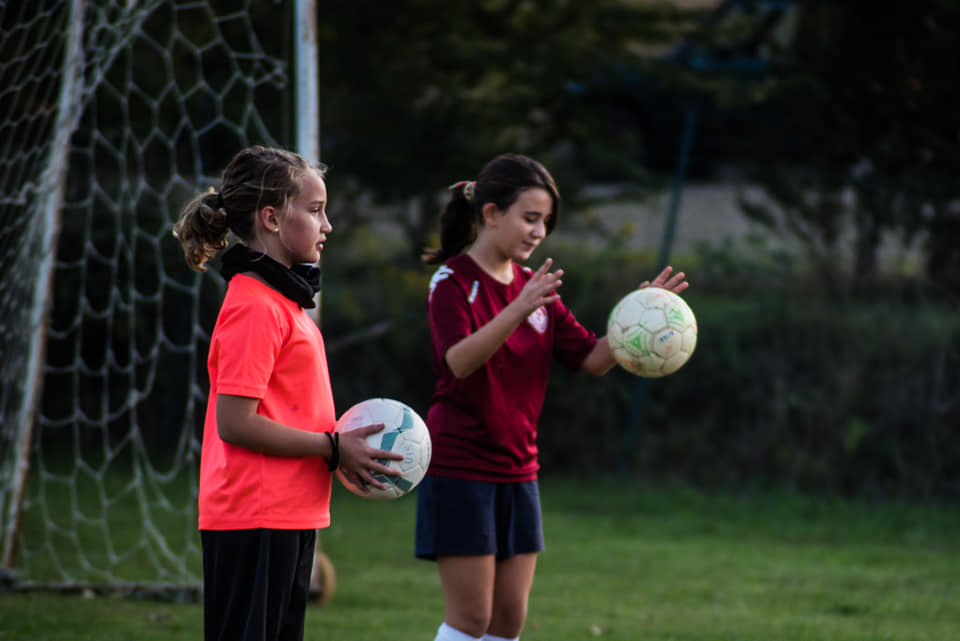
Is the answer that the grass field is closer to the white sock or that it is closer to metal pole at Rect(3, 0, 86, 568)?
metal pole at Rect(3, 0, 86, 568)

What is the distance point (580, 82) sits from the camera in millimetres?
9539

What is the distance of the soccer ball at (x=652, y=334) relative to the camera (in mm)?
3312

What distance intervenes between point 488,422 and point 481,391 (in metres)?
0.10

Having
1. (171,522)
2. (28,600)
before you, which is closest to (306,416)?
(28,600)

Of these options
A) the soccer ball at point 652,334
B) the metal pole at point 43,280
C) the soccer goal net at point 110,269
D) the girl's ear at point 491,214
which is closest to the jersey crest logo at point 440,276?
the girl's ear at point 491,214

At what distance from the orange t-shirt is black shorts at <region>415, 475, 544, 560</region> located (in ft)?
2.08

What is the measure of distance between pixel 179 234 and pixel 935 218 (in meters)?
6.82

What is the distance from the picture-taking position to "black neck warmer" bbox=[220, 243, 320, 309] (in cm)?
257

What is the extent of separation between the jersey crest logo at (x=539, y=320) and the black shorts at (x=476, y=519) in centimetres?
49

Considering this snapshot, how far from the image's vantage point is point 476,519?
10.5 ft

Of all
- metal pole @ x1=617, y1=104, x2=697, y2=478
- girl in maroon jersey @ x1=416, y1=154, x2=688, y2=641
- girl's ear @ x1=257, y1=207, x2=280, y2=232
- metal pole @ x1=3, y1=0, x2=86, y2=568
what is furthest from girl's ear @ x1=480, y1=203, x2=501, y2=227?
metal pole @ x1=617, y1=104, x2=697, y2=478

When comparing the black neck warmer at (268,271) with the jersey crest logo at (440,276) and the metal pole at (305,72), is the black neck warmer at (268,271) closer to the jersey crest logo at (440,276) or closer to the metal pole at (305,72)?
the jersey crest logo at (440,276)

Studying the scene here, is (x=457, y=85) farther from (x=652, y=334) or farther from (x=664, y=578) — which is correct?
(x=652, y=334)

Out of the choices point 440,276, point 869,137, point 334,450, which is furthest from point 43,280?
point 869,137
